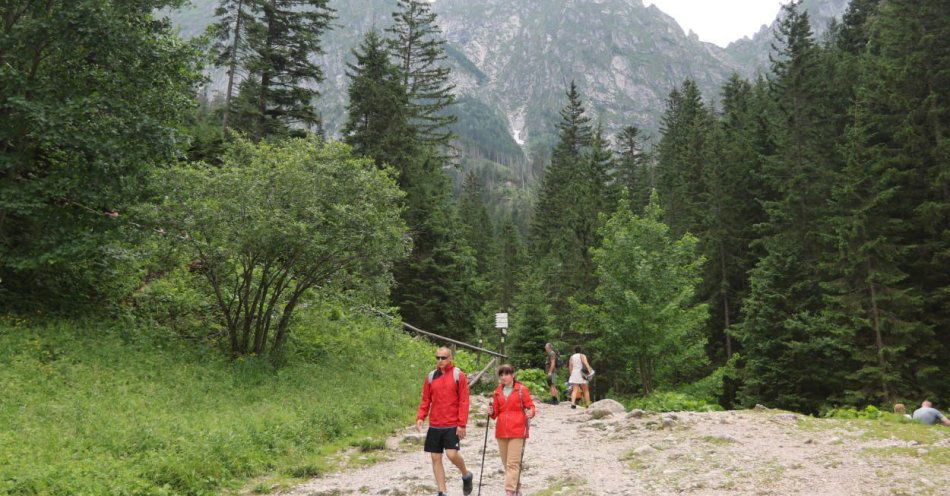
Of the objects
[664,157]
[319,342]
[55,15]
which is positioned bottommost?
[319,342]

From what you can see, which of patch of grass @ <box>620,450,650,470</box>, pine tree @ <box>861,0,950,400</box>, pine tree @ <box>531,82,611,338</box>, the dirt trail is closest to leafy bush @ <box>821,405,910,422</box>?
the dirt trail

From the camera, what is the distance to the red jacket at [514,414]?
24.6 ft

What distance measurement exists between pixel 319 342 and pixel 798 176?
26331mm

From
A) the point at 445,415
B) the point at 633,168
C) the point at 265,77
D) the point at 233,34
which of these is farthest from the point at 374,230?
the point at 633,168

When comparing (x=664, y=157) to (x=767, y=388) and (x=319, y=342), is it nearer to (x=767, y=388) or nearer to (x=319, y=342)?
(x=767, y=388)

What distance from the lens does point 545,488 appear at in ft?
27.1

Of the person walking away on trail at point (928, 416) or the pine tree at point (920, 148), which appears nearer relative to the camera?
the person walking away on trail at point (928, 416)

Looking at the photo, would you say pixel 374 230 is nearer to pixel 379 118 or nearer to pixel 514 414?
pixel 514 414

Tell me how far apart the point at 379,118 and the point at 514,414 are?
24975 mm

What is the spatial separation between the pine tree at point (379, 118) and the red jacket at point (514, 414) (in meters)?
22.3

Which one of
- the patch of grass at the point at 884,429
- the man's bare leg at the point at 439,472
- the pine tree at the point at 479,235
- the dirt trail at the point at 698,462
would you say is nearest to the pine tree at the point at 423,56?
the pine tree at the point at 479,235

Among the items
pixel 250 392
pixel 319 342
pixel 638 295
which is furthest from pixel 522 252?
pixel 250 392

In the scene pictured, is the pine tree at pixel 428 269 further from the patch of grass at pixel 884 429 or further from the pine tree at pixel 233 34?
the patch of grass at pixel 884 429

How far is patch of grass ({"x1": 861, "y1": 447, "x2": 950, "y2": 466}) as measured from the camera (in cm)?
822
